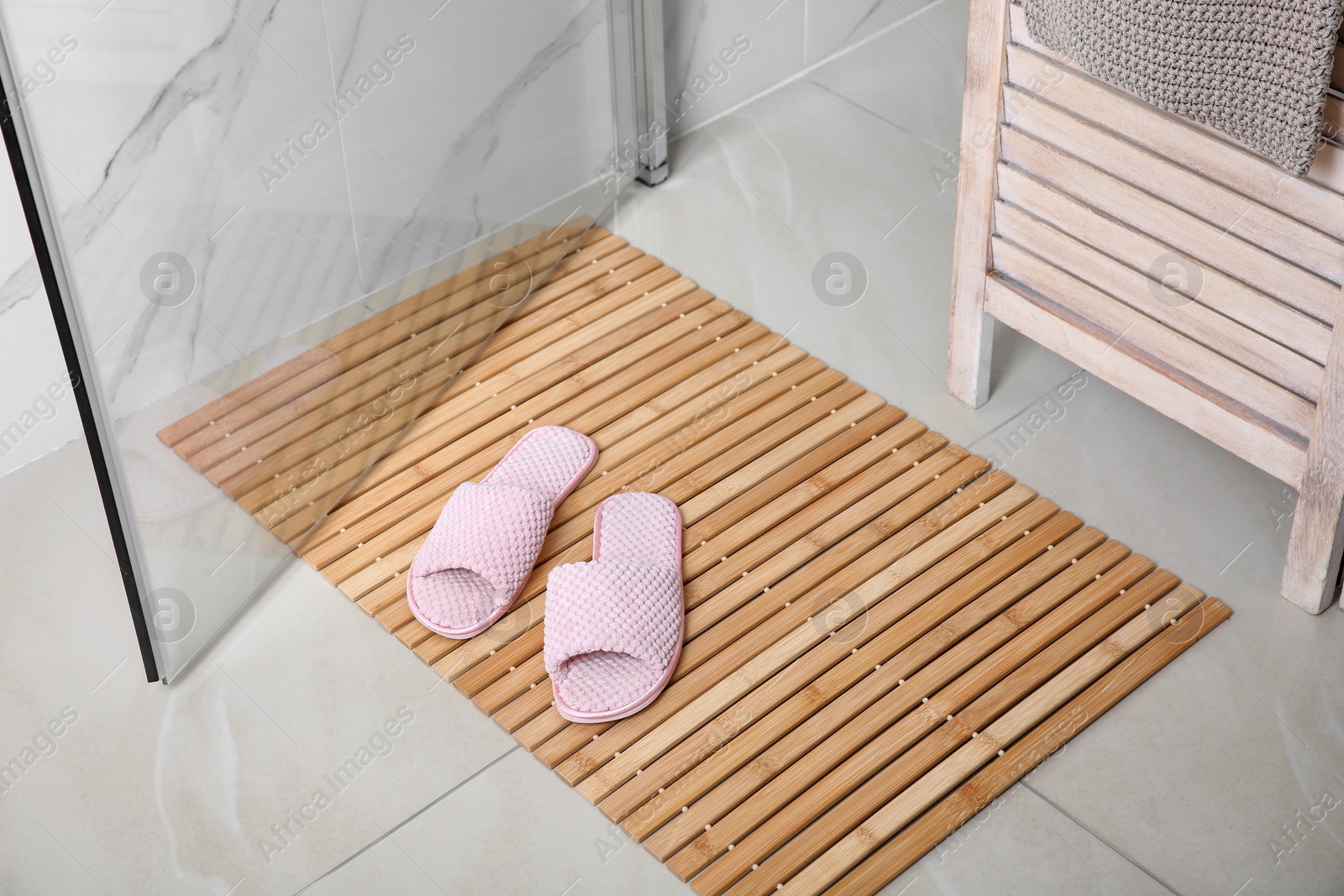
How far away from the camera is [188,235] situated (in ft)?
4.38

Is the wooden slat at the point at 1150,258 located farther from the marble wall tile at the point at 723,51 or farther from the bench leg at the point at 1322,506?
the marble wall tile at the point at 723,51

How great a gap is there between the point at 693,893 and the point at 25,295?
105 cm

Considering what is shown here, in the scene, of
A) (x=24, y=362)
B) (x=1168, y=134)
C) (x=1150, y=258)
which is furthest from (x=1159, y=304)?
(x=24, y=362)

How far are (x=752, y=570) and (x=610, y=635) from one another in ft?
0.75

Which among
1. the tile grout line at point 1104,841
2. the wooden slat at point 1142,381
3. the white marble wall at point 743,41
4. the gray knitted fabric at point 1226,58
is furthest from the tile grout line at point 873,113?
the tile grout line at point 1104,841

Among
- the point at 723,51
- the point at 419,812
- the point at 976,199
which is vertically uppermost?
the point at 976,199

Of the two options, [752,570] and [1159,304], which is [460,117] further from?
[1159,304]

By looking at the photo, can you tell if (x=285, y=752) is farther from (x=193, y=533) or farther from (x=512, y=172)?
(x=512, y=172)

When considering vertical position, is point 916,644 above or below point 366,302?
below

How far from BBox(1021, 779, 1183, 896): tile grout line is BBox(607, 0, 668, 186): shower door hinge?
114cm

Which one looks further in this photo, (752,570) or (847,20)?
(847,20)

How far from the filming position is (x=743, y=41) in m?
2.24

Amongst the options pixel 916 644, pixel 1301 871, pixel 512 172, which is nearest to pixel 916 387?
pixel 916 644

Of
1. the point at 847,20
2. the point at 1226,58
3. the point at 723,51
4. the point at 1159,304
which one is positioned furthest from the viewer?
A: the point at 847,20
